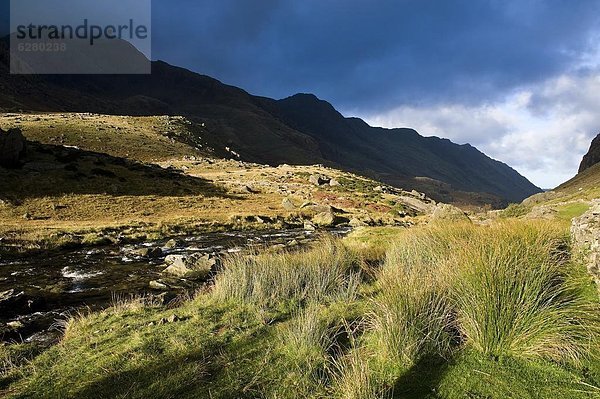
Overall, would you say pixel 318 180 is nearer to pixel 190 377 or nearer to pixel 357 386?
pixel 190 377

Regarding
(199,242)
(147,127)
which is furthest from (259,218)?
(147,127)

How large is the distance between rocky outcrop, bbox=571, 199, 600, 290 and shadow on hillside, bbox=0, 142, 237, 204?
124 feet

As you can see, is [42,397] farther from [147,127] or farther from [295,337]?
[147,127]

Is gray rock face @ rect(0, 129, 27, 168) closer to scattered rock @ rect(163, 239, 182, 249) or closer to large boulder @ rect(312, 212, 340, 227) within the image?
scattered rock @ rect(163, 239, 182, 249)

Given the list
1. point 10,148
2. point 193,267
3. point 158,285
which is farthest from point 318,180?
point 158,285

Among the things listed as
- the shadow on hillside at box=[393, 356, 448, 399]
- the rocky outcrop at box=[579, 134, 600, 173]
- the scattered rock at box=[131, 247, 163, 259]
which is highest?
the rocky outcrop at box=[579, 134, 600, 173]

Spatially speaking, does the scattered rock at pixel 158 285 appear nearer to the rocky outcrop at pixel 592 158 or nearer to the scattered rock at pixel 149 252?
the scattered rock at pixel 149 252

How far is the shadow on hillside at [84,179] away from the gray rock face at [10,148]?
988 millimetres

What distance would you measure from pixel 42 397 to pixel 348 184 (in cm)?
7783

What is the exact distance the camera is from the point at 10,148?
131ft

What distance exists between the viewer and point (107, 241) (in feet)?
79.3

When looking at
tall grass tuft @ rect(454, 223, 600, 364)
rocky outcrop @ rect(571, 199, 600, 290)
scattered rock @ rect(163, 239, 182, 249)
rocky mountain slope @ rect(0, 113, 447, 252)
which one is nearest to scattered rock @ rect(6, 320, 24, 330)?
tall grass tuft @ rect(454, 223, 600, 364)

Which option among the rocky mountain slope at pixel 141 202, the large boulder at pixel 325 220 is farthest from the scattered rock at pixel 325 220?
the rocky mountain slope at pixel 141 202

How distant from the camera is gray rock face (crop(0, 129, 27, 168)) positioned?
39.0m
